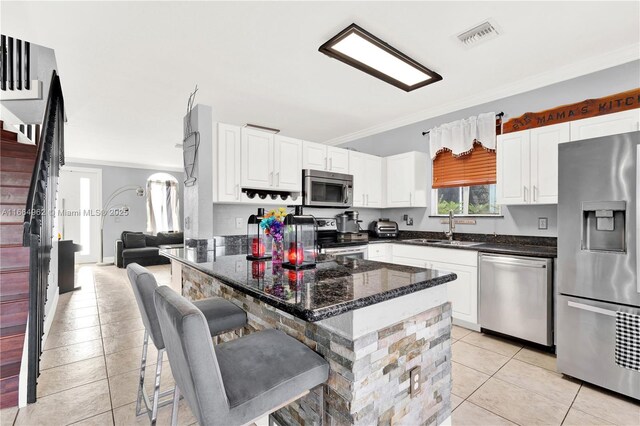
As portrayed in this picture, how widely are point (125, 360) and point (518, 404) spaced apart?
119 inches

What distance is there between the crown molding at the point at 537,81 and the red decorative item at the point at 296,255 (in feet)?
10.3

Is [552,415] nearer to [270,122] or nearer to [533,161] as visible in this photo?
[533,161]

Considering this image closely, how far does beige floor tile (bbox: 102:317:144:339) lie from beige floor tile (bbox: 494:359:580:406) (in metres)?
3.56

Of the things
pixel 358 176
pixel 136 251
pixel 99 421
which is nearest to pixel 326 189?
pixel 358 176

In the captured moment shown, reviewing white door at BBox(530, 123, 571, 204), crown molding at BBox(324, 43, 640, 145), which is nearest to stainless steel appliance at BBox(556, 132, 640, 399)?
white door at BBox(530, 123, 571, 204)

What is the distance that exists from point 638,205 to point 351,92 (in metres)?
2.66

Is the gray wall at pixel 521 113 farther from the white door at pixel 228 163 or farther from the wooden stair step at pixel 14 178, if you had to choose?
the wooden stair step at pixel 14 178

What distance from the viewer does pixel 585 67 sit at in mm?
2787

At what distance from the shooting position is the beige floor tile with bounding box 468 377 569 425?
5.84 feet

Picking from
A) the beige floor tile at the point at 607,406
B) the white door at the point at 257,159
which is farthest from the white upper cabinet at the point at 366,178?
the beige floor tile at the point at 607,406

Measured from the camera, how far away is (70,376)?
2.30 metres

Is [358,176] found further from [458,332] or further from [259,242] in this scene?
[259,242]

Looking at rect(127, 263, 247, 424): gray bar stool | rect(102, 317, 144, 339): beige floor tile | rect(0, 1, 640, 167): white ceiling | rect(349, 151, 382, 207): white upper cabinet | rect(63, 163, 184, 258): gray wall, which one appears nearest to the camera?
rect(127, 263, 247, 424): gray bar stool

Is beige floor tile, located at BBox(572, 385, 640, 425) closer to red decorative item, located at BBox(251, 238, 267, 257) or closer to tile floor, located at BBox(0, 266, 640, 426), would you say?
tile floor, located at BBox(0, 266, 640, 426)
